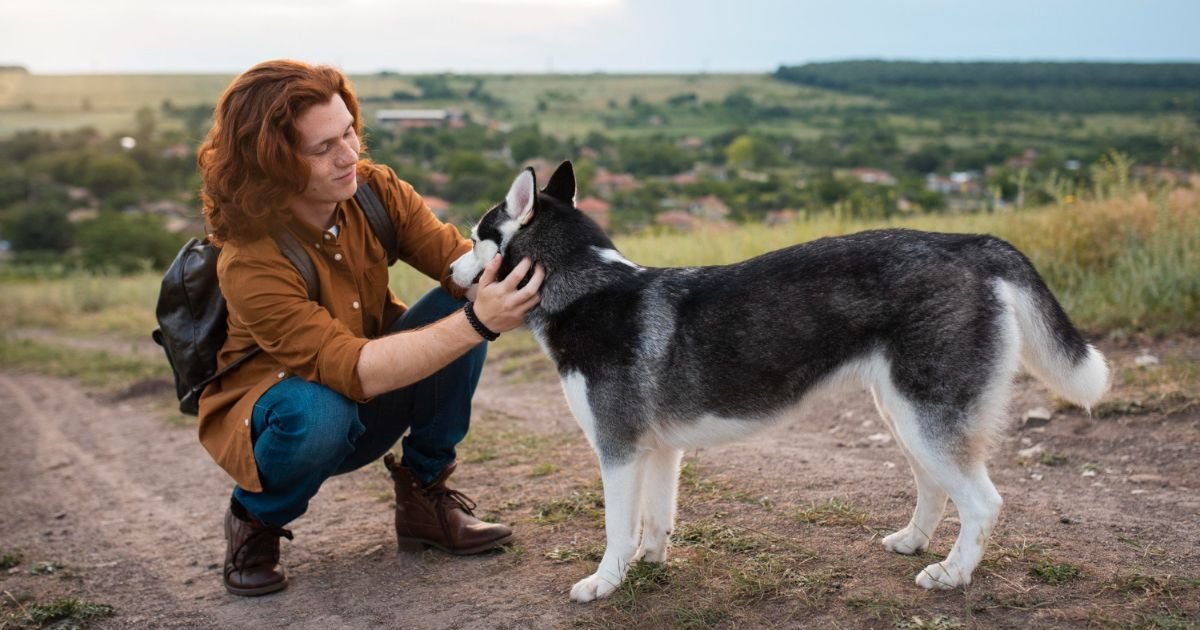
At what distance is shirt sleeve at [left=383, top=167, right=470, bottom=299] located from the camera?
14.4 feet

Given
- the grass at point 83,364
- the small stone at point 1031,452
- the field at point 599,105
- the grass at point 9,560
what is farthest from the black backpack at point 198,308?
the field at point 599,105

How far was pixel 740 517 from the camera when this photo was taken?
447 cm

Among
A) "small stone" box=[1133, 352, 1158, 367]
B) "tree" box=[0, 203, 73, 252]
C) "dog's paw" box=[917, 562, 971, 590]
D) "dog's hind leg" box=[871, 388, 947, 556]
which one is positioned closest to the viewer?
"dog's paw" box=[917, 562, 971, 590]

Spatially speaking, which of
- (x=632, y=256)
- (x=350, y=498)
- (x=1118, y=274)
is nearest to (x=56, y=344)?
(x=632, y=256)

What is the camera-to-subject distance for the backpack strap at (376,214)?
4242 millimetres

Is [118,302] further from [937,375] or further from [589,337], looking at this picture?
[937,375]

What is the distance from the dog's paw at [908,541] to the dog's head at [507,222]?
1.90 meters

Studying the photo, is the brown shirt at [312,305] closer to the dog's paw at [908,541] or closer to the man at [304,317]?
the man at [304,317]

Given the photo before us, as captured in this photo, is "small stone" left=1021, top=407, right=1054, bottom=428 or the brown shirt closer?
the brown shirt

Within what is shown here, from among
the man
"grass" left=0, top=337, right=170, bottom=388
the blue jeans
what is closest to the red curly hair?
the man

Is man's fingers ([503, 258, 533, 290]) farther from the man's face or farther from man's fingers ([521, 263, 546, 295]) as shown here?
the man's face

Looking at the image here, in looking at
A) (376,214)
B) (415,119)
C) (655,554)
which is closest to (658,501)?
(655,554)

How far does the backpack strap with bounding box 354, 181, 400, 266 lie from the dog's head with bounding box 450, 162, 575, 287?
54cm

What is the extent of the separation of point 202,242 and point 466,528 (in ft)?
5.61
